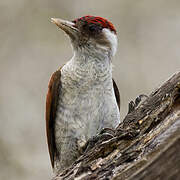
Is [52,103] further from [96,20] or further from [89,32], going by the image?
[96,20]

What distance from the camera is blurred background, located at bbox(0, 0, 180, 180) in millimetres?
6629

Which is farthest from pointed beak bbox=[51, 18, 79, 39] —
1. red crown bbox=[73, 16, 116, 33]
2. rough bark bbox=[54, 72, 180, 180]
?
rough bark bbox=[54, 72, 180, 180]

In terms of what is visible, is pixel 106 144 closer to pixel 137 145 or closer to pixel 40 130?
pixel 137 145

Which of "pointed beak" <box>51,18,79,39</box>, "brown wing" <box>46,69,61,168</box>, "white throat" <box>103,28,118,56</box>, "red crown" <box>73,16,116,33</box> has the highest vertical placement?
"red crown" <box>73,16,116,33</box>

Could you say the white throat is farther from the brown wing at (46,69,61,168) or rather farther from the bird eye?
the brown wing at (46,69,61,168)

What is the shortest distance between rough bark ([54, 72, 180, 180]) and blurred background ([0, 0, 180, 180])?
11.0 feet

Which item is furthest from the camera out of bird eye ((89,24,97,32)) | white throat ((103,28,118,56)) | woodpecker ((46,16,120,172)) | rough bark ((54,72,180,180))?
white throat ((103,28,118,56))

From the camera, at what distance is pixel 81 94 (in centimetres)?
416

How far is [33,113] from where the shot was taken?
695cm

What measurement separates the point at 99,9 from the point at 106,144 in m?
4.70

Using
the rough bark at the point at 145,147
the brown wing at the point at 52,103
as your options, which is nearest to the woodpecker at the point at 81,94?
the brown wing at the point at 52,103

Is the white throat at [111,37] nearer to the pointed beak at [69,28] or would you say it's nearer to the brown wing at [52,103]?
the pointed beak at [69,28]

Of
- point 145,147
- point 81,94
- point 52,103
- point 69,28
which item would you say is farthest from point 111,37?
point 145,147

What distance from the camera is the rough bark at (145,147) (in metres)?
2.39
